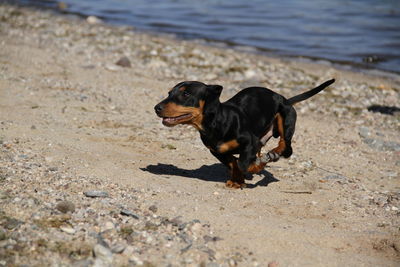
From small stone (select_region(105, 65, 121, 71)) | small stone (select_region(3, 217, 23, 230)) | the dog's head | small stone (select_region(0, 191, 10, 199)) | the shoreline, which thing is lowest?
small stone (select_region(3, 217, 23, 230))

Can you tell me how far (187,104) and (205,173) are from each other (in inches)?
45.3

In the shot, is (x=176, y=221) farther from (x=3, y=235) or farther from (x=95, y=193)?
(x=3, y=235)

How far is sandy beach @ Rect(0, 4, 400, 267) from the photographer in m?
3.97

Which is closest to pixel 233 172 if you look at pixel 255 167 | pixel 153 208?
pixel 255 167

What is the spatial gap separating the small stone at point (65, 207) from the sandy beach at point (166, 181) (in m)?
0.01

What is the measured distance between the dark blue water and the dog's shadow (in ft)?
25.4

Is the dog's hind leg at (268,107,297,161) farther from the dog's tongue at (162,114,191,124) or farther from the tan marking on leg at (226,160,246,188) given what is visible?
the dog's tongue at (162,114,191,124)

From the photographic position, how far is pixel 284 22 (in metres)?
17.4

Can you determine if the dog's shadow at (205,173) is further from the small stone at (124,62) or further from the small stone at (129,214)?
the small stone at (124,62)

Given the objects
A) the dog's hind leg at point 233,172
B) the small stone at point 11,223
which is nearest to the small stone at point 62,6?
the dog's hind leg at point 233,172

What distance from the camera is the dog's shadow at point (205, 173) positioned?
5684mm

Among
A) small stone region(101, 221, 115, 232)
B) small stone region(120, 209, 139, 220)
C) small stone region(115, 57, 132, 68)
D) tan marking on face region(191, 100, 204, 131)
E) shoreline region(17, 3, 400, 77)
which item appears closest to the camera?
small stone region(101, 221, 115, 232)

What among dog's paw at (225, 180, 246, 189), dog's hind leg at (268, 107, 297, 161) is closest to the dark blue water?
dog's hind leg at (268, 107, 297, 161)

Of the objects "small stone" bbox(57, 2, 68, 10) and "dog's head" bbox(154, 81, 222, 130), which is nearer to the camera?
"dog's head" bbox(154, 81, 222, 130)
